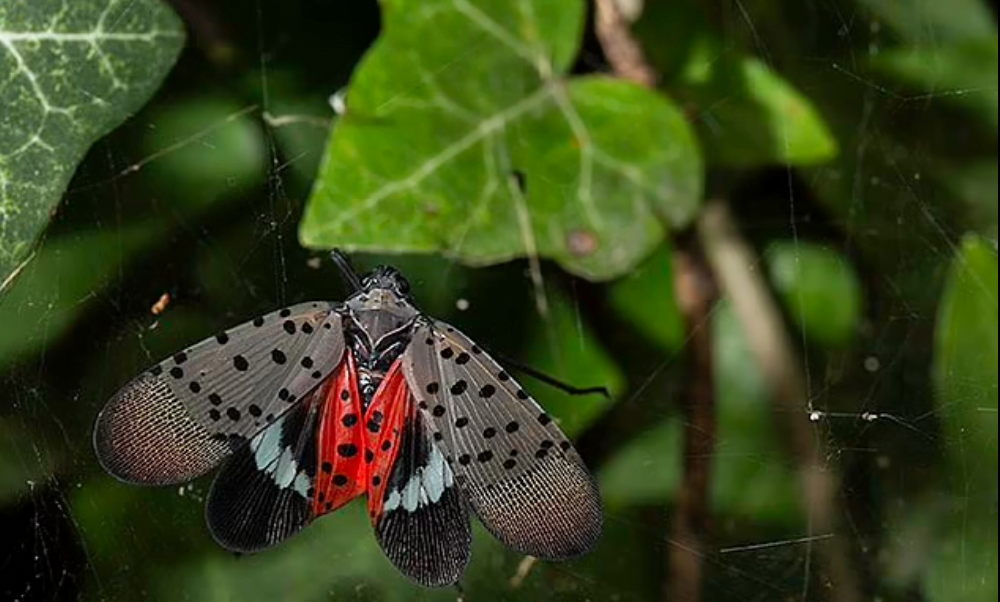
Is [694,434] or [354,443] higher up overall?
[354,443]

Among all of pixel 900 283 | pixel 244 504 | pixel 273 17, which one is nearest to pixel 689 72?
pixel 900 283

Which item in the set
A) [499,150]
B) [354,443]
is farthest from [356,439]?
[499,150]

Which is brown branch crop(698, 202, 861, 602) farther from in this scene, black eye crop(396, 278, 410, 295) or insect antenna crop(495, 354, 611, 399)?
black eye crop(396, 278, 410, 295)

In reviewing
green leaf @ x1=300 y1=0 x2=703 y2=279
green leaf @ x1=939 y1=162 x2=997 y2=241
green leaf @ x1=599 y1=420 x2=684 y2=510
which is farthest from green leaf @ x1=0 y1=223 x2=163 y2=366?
green leaf @ x1=939 y1=162 x2=997 y2=241

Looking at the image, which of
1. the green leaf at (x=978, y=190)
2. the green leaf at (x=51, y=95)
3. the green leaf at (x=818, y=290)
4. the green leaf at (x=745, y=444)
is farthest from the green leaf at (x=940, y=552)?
the green leaf at (x=51, y=95)

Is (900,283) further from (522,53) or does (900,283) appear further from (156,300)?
(156,300)

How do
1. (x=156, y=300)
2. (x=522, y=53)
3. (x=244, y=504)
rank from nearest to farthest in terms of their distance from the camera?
(x=244, y=504) → (x=156, y=300) → (x=522, y=53)

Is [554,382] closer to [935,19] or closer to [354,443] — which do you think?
[354,443]
